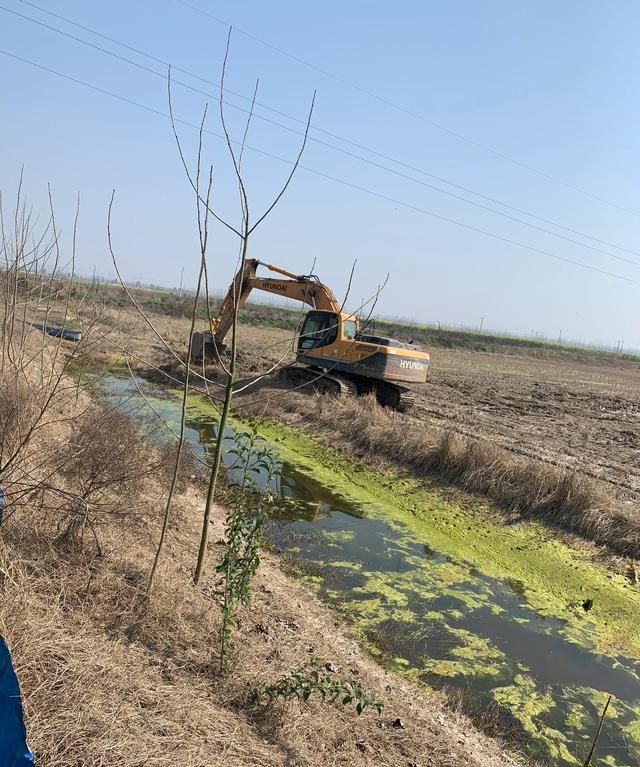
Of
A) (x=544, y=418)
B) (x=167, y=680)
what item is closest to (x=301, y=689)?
(x=167, y=680)

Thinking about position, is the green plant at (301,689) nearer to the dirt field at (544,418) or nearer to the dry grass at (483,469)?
the dirt field at (544,418)

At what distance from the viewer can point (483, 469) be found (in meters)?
9.97

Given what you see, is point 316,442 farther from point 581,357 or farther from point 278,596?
point 581,357

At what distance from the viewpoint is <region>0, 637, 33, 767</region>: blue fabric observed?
2.16 metres

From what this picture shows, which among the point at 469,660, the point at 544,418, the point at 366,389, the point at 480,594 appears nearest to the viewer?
the point at 469,660

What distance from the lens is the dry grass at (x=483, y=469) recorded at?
8445 mm

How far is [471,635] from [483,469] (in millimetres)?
4533

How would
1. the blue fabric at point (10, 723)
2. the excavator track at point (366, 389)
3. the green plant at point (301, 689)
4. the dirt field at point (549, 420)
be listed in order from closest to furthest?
1. the blue fabric at point (10, 723)
2. the green plant at point (301, 689)
3. the dirt field at point (549, 420)
4. the excavator track at point (366, 389)

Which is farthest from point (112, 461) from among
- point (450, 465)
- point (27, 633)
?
point (450, 465)

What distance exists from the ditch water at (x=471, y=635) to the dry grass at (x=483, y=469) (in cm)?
184

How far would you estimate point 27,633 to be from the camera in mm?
3152

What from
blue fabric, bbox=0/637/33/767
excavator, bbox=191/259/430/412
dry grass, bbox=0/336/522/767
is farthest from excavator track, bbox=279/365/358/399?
blue fabric, bbox=0/637/33/767

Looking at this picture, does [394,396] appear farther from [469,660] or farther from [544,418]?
[469,660]

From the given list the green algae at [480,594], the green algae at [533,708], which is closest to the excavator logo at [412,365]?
the green algae at [480,594]
